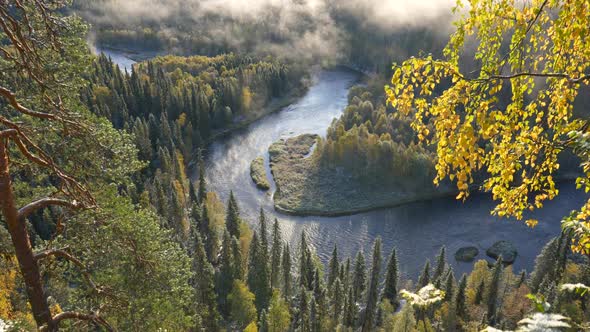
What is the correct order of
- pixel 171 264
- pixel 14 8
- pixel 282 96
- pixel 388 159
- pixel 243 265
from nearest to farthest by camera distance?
pixel 14 8 → pixel 171 264 → pixel 243 265 → pixel 388 159 → pixel 282 96

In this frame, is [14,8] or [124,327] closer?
[14,8]

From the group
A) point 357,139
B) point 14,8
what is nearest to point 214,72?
point 357,139

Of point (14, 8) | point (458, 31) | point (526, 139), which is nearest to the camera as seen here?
point (526, 139)

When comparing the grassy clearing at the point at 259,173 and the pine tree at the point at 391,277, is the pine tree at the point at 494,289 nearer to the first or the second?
the pine tree at the point at 391,277

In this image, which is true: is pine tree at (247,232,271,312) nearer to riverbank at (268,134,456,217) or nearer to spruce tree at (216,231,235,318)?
spruce tree at (216,231,235,318)

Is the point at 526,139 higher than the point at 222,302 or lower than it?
higher

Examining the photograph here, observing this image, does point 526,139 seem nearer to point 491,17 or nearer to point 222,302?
point 491,17

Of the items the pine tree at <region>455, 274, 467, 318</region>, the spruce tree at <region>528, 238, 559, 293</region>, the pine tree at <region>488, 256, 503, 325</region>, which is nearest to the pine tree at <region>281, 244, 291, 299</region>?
the pine tree at <region>455, 274, 467, 318</region>
